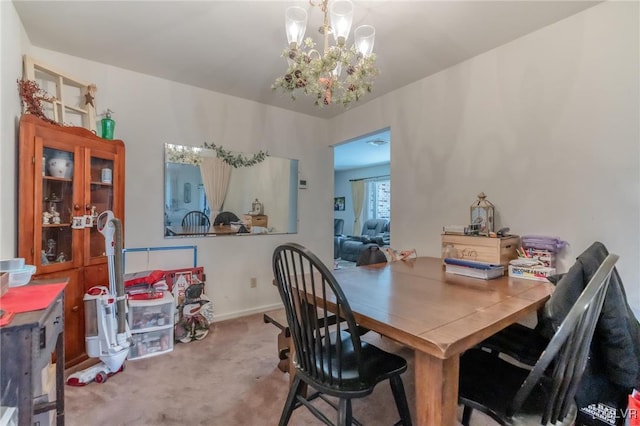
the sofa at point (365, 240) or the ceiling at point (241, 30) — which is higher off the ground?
the ceiling at point (241, 30)

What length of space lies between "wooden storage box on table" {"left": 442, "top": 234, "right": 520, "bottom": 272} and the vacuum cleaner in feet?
7.09

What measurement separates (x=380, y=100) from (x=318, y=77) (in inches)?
73.3

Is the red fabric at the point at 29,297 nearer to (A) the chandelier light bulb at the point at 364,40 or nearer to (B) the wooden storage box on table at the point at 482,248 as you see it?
(A) the chandelier light bulb at the point at 364,40

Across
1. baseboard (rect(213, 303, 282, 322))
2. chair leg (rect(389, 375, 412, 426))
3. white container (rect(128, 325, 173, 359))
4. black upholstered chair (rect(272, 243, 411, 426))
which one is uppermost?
black upholstered chair (rect(272, 243, 411, 426))

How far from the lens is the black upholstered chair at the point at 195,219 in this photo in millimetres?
2943

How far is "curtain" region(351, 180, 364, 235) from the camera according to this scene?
7891mm

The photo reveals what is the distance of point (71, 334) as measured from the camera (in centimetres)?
205

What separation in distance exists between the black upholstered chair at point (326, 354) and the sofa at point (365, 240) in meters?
4.65

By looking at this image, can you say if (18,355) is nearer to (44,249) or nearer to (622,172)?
(44,249)

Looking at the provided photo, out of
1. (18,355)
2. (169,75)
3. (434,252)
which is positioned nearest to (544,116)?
(434,252)

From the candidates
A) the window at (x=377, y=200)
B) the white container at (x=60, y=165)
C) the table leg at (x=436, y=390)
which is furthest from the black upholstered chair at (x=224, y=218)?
the window at (x=377, y=200)

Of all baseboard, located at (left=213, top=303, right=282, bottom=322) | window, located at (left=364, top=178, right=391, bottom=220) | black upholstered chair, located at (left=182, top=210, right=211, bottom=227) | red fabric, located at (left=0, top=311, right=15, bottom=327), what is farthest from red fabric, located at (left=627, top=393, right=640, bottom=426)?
window, located at (left=364, top=178, right=391, bottom=220)

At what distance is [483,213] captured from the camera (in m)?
2.31

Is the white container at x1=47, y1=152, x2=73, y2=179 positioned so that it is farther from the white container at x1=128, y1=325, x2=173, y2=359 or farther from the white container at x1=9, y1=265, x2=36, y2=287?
the white container at x1=128, y1=325, x2=173, y2=359
